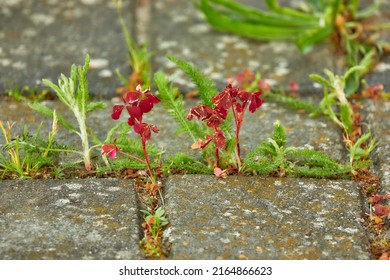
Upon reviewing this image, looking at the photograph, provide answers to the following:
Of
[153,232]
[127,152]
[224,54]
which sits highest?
[224,54]

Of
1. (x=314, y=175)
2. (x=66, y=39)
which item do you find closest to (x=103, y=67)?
(x=66, y=39)

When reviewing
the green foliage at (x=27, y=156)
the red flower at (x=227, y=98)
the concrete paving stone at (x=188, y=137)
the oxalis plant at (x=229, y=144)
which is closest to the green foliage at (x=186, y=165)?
the oxalis plant at (x=229, y=144)

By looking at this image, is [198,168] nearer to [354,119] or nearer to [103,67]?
[354,119]

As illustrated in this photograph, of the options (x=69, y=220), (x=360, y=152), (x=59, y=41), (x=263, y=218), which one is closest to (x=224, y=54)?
(x=59, y=41)

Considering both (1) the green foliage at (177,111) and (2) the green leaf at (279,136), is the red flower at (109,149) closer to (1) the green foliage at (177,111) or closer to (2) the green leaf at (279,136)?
(1) the green foliage at (177,111)

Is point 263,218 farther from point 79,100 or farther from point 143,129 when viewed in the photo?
point 79,100

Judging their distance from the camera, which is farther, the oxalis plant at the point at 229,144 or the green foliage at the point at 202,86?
the green foliage at the point at 202,86
